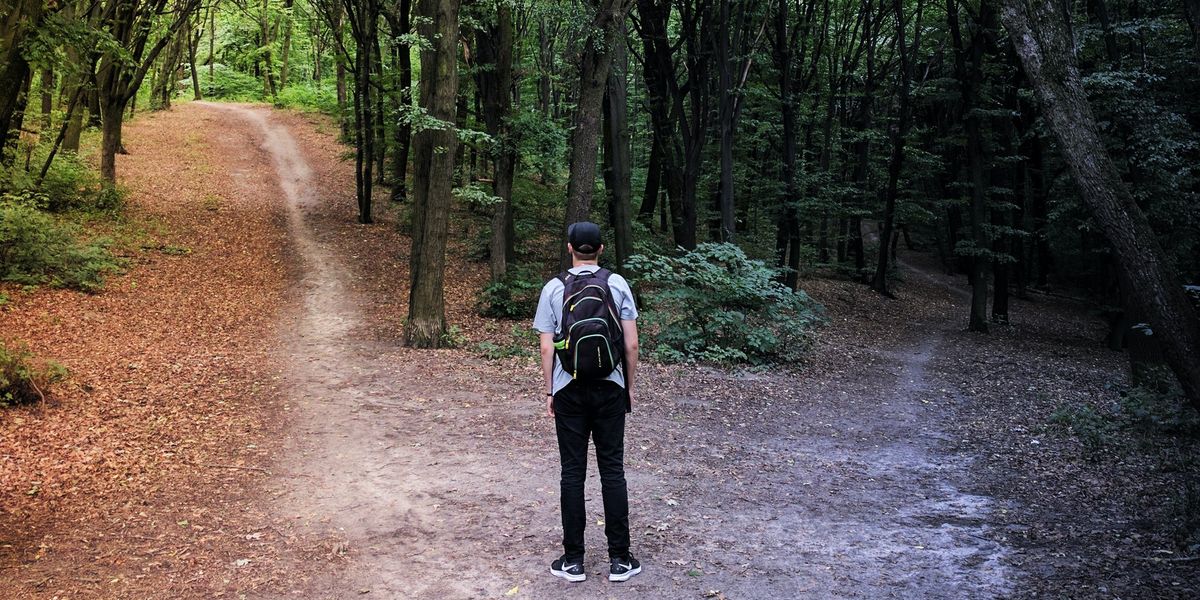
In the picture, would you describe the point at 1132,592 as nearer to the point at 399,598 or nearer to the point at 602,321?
the point at 602,321

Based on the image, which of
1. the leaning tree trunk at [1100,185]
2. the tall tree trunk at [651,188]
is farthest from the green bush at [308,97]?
the leaning tree trunk at [1100,185]

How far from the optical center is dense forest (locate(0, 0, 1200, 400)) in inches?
300

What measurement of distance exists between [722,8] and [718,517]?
13.6 meters

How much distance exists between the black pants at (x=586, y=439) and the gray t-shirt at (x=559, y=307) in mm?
87

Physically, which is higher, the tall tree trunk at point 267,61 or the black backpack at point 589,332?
the tall tree trunk at point 267,61

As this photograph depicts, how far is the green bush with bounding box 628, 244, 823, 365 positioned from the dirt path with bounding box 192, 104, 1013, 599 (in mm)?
797

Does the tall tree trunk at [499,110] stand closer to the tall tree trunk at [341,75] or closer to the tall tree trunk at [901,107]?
the tall tree trunk at [341,75]

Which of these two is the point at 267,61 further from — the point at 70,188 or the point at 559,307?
the point at 559,307

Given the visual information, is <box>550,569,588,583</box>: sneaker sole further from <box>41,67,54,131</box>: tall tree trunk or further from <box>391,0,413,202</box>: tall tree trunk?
<box>41,67,54,131</box>: tall tree trunk

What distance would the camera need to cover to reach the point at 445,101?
10.7 m

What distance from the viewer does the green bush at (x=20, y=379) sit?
22.5 feet

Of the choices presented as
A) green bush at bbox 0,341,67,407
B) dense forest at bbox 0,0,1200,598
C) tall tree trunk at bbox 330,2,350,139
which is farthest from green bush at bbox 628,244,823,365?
tall tree trunk at bbox 330,2,350,139

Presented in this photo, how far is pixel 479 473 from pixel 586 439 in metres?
2.45

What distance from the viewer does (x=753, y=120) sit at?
20.3 m
